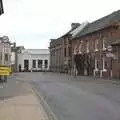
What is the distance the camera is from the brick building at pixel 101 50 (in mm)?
62172

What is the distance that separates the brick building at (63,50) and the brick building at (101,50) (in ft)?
37.1

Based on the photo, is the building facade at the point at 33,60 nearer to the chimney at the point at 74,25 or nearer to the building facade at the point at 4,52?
the chimney at the point at 74,25

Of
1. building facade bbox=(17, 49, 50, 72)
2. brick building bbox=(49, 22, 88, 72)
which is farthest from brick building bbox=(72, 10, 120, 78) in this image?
building facade bbox=(17, 49, 50, 72)

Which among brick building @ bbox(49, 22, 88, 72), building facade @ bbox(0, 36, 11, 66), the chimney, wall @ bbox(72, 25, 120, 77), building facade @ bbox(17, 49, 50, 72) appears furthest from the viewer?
building facade @ bbox(17, 49, 50, 72)

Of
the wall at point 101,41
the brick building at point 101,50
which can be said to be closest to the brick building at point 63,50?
the brick building at point 101,50

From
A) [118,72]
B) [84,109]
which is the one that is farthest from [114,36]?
[84,109]

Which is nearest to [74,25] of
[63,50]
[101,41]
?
[63,50]

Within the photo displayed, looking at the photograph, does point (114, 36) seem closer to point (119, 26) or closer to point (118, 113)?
point (119, 26)

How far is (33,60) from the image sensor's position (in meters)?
142

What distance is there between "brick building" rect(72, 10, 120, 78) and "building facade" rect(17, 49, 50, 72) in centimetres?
5305

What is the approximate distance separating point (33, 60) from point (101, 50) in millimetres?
73659

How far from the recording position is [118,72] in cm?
5978

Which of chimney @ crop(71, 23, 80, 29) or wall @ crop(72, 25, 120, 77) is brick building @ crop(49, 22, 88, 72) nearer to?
chimney @ crop(71, 23, 80, 29)

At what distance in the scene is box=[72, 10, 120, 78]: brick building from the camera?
62.2 meters
